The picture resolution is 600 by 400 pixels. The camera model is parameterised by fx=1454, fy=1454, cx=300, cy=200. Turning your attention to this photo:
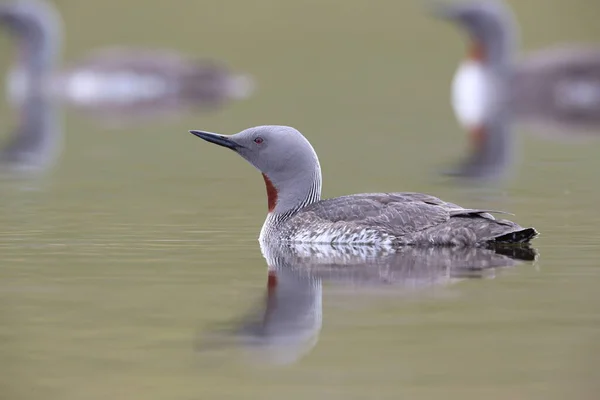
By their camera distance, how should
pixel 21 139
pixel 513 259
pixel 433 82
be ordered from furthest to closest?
pixel 433 82 < pixel 21 139 < pixel 513 259

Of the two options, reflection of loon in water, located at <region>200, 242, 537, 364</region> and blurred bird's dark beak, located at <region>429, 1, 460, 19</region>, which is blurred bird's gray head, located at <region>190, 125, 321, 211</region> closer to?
reflection of loon in water, located at <region>200, 242, 537, 364</region>

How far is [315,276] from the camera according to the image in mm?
7211

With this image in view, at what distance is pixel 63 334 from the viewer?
19.3 ft

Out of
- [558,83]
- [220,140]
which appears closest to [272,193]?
[220,140]

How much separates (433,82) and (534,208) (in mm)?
16101

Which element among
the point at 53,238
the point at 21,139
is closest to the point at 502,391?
the point at 53,238

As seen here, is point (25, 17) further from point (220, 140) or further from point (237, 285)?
point (237, 285)

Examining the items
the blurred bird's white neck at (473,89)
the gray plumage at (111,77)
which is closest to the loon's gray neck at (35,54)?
the gray plumage at (111,77)

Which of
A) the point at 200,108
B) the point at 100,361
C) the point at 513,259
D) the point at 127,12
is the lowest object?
the point at 100,361

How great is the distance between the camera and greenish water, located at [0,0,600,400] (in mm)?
5184

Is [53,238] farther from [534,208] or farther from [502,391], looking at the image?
[502,391]

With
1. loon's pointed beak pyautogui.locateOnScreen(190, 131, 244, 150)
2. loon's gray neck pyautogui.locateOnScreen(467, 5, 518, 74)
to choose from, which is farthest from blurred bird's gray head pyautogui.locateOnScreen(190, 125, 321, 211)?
loon's gray neck pyautogui.locateOnScreen(467, 5, 518, 74)

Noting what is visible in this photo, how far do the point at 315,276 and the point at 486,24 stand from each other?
15.5 metres

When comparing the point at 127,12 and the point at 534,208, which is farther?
the point at 127,12
